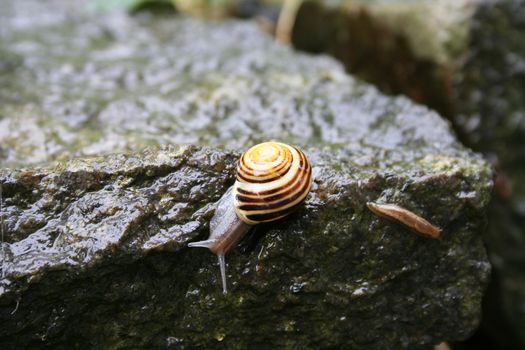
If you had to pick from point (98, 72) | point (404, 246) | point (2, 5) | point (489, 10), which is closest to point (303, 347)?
point (404, 246)

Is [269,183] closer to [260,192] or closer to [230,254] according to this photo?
[260,192]

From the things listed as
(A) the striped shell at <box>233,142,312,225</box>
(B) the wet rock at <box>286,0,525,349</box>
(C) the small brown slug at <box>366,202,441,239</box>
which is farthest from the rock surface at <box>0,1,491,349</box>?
(B) the wet rock at <box>286,0,525,349</box>

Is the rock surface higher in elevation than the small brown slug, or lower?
lower

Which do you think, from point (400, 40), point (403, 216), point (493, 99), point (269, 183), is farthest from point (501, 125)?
point (269, 183)

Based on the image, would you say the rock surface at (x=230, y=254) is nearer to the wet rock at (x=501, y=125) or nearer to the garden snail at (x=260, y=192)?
the garden snail at (x=260, y=192)

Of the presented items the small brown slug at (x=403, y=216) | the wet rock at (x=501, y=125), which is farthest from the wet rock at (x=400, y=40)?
the small brown slug at (x=403, y=216)

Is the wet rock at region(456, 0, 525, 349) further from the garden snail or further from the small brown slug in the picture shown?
the garden snail
